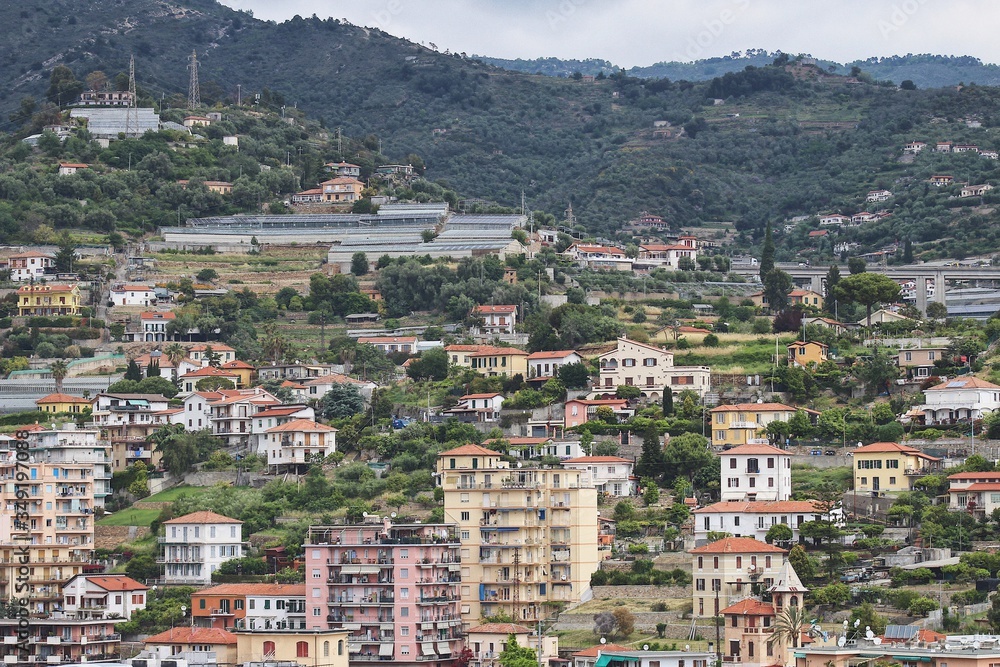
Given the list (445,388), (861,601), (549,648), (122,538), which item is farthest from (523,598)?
(445,388)

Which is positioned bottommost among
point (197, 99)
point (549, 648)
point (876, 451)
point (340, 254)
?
point (549, 648)

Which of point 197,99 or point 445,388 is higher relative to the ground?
point 197,99

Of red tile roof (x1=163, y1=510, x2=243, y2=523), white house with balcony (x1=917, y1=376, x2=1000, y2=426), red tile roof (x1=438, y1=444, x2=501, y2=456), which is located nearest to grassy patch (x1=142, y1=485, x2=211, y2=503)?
red tile roof (x1=163, y1=510, x2=243, y2=523)

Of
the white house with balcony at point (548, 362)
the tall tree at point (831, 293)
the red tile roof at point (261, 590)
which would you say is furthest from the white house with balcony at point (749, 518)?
the tall tree at point (831, 293)

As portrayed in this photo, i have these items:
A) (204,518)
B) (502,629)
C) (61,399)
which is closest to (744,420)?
(502,629)

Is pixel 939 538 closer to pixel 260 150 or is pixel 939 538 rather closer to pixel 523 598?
pixel 523 598
